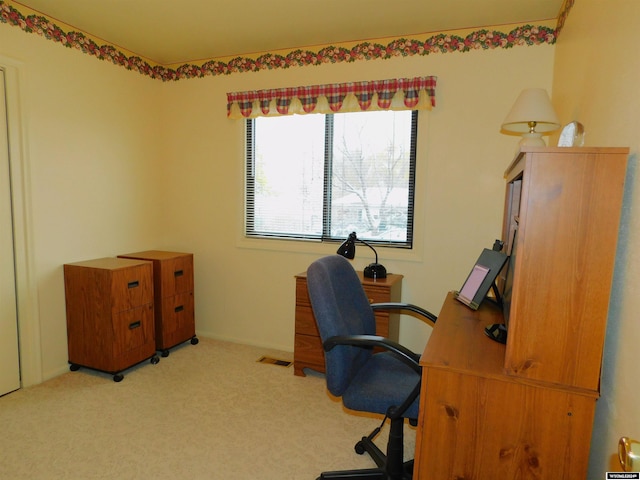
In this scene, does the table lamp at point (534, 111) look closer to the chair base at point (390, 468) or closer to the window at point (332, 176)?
the window at point (332, 176)

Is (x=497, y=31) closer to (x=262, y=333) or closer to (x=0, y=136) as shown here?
(x=262, y=333)

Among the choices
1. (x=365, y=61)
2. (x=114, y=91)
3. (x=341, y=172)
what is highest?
(x=365, y=61)

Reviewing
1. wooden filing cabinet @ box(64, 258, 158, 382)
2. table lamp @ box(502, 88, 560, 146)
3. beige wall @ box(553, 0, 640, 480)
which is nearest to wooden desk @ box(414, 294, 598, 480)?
beige wall @ box(553, 0, 640, 480)

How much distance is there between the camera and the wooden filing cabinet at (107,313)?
280cm

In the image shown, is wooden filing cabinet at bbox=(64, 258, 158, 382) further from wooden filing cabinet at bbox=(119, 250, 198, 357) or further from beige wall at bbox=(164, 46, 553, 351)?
beige wall at bbox=(164, 46, 553, 351)

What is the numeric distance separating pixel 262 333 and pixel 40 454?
5.89 feet

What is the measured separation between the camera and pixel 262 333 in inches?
140

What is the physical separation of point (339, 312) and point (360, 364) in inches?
11.3

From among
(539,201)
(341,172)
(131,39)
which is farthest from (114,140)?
(539,201)

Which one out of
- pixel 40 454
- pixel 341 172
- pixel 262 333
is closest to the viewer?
pixel 40 454

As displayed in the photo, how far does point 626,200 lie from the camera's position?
1.25 meters

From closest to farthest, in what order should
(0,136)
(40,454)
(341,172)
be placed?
(40,454) < (0,136) < (341,172)

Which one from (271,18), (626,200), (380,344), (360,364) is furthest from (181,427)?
(271,18)

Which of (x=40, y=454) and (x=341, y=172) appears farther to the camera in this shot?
(x=341, y=172)
